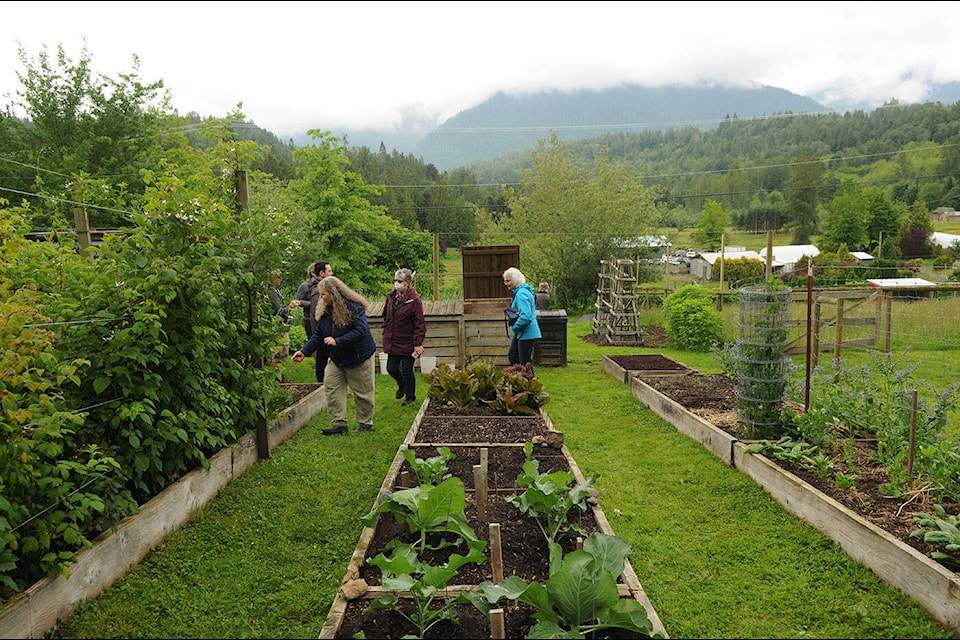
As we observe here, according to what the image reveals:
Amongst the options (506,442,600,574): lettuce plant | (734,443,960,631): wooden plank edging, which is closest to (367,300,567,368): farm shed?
(734,443,960,631): wooden plank edging

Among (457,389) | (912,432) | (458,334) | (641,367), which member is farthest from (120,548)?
(641,367)

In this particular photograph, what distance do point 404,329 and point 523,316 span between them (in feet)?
5.42

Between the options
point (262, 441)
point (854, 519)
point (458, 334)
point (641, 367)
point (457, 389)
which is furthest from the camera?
point (458, 334)

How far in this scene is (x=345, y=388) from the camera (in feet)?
22.4

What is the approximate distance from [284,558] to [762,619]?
2.86 m

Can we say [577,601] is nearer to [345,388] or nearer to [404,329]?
[345,388]

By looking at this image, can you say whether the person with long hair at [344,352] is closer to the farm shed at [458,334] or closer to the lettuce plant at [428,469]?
the lettuce plant at [428,469]

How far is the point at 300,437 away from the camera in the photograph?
6660 mm

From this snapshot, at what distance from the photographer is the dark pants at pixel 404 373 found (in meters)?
8.12

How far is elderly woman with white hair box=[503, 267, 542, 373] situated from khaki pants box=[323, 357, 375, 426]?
7.96ft

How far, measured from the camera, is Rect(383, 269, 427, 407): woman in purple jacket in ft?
25.8

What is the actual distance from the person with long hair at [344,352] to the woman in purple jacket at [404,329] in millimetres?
1035

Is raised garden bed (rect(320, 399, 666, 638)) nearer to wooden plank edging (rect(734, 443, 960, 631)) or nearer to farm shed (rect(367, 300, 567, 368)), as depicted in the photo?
wooden plank edging (rect(734, 443, 960, 631))

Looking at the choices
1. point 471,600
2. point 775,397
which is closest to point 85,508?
point 471,600
